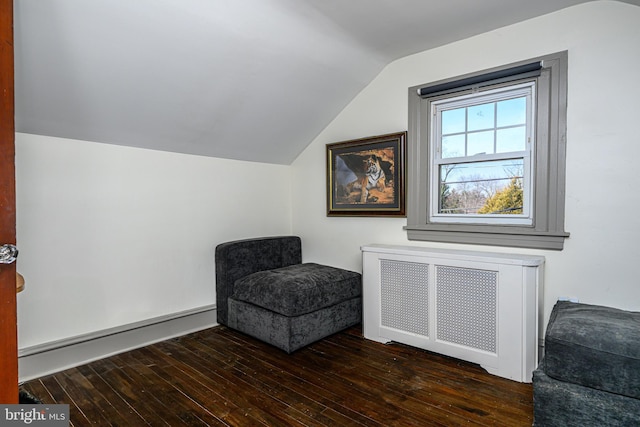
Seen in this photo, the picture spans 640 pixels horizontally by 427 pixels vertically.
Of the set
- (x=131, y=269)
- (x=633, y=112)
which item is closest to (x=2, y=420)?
(x=131, y=269)

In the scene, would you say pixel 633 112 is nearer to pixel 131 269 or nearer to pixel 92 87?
pixel 92 87

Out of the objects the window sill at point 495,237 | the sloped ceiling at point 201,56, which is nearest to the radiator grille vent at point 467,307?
the window sill at point 495,237

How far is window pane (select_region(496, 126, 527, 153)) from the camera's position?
240 cm

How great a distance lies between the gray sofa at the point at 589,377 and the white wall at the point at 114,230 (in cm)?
261

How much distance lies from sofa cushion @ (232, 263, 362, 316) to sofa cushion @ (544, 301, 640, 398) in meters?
1.53

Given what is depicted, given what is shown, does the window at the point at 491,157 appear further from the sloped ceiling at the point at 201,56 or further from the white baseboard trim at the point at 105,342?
the white baseboard trim at the point at 105,342

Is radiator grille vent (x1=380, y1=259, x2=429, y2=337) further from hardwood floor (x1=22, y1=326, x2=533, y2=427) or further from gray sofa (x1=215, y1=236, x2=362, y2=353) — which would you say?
gray sofa (x1=215, y1=236, x2=362, y2=353)

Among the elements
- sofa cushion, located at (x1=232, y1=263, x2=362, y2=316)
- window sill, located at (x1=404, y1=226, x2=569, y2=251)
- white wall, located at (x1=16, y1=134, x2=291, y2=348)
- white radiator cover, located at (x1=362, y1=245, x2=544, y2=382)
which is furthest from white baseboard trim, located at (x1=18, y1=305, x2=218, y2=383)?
window sill, located at (x1=404, y1=226, x2=569, y2=251)

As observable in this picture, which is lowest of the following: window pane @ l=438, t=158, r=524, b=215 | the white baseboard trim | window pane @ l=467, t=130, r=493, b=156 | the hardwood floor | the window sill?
the hardwood floor

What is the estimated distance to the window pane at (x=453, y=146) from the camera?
8.84ft

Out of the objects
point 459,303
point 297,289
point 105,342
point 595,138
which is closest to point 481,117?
point 595,138

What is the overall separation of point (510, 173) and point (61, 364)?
134 inches

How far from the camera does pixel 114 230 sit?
2543mm

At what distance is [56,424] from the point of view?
146cm
